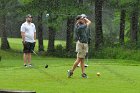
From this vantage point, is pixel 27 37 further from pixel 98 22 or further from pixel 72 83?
pixel 98 22

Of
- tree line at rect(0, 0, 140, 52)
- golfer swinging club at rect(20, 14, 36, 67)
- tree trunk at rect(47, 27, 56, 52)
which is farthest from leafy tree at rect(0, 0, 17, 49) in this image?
golfer swinging club at rect(20, 14, 36, 67)

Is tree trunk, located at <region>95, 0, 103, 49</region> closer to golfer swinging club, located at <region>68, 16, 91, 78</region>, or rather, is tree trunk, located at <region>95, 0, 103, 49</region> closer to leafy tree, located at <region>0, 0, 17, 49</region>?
leafy tree, located at <region>0, 0, 17, 49</region>

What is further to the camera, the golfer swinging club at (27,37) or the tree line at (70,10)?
the tree line at (70,10)

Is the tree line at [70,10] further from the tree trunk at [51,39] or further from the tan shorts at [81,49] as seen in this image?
the tan shorts at [81,49]

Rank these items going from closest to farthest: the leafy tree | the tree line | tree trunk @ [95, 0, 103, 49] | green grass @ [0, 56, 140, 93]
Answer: green grass @ [0, 56, 140, 93]
the tree line
tree trunk @ [95, 0, 103, 49]
the leafy tree

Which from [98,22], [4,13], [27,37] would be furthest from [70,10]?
[27,37]

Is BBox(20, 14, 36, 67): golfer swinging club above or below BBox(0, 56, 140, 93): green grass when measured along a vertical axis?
above

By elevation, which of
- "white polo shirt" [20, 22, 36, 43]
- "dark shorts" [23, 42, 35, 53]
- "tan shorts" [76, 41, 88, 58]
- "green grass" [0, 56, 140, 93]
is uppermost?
"white polo shirt" [20, 22, 36, 43]

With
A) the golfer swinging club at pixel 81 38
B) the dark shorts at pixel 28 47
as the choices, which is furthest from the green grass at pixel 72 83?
the dark shorts at pixel 28 47

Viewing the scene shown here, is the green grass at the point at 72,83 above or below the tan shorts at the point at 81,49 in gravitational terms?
below

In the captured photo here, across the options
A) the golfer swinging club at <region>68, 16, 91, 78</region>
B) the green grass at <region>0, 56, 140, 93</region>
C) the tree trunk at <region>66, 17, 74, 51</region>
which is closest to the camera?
the green grass at <region>0, 56, 140, 93</region>

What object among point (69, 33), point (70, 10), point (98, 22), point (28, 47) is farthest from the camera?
point (69, 33)

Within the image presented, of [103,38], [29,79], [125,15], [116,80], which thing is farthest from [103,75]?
[125,15]

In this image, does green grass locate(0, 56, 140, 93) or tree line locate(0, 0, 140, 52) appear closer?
green grass locate(0, 56, 140, 93)
